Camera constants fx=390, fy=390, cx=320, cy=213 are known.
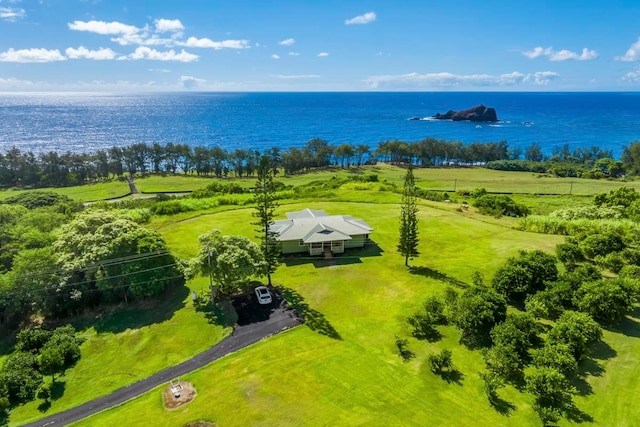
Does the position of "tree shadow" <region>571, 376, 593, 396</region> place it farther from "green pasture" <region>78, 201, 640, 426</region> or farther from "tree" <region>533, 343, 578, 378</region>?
"tree" <region>533, 343, 578, 378</region>

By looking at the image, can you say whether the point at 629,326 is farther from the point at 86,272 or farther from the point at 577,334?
the point at 86,272

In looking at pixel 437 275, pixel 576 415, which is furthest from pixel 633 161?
pixel 576 415

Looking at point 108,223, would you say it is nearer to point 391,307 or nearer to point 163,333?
point 163,333

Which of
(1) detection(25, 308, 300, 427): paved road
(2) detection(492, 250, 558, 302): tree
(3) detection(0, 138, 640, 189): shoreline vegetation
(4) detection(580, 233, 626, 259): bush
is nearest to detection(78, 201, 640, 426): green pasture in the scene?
(1) detection(25, 308, 300, 427): paved road

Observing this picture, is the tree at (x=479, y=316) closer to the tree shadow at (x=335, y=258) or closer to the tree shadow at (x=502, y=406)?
the tree shadow at (x=502, y=406)

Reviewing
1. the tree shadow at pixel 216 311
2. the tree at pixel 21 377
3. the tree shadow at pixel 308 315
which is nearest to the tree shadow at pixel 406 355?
the tree shadow at pixel 308 315

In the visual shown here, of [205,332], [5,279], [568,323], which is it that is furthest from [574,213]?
[5,279]
